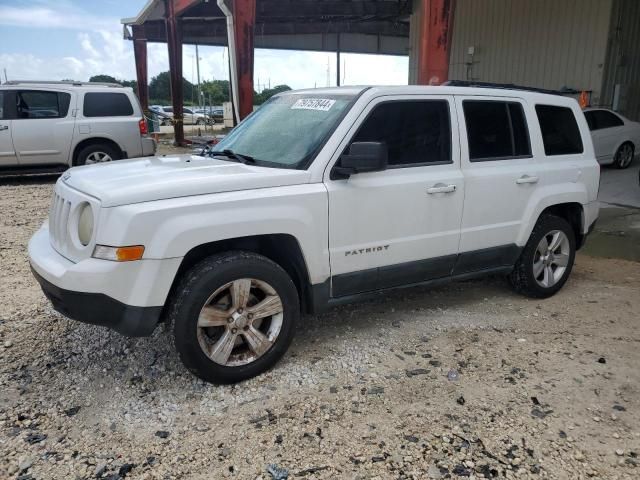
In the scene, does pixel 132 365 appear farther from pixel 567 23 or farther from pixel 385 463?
pixel 567 23

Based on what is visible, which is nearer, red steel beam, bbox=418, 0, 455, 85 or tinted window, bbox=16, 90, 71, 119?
red steel beam, bbox=418, 0, 455, 85

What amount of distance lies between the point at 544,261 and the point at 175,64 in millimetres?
17419

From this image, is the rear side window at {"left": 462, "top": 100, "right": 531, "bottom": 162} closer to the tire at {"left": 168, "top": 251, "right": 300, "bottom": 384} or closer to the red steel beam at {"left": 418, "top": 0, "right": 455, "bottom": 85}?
the tire at {"left": 168, "top": 251, "right": 300, "bottom": 384}

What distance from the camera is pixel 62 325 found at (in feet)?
13.3

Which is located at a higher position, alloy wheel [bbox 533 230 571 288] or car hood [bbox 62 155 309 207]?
car hood [bbox 62 155 309 207]

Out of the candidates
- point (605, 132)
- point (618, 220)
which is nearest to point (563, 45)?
point (605, 132)

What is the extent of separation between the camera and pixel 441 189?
384 cm

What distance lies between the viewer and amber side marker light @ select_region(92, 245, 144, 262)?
281cm

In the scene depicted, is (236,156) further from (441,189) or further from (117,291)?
(441,189)

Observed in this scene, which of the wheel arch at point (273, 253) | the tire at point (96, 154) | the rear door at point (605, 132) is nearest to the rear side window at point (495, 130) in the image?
the wheel arch at point (273, 253)

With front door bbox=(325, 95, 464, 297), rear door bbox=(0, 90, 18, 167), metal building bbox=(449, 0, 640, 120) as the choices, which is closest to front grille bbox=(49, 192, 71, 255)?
front door bbox=(325, 95, 464, 297)

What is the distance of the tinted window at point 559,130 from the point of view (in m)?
4.58

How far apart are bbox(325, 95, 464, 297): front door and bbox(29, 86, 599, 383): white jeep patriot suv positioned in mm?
10

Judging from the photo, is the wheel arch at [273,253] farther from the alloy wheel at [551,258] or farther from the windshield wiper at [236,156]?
the alloy wheel at [551,258]
